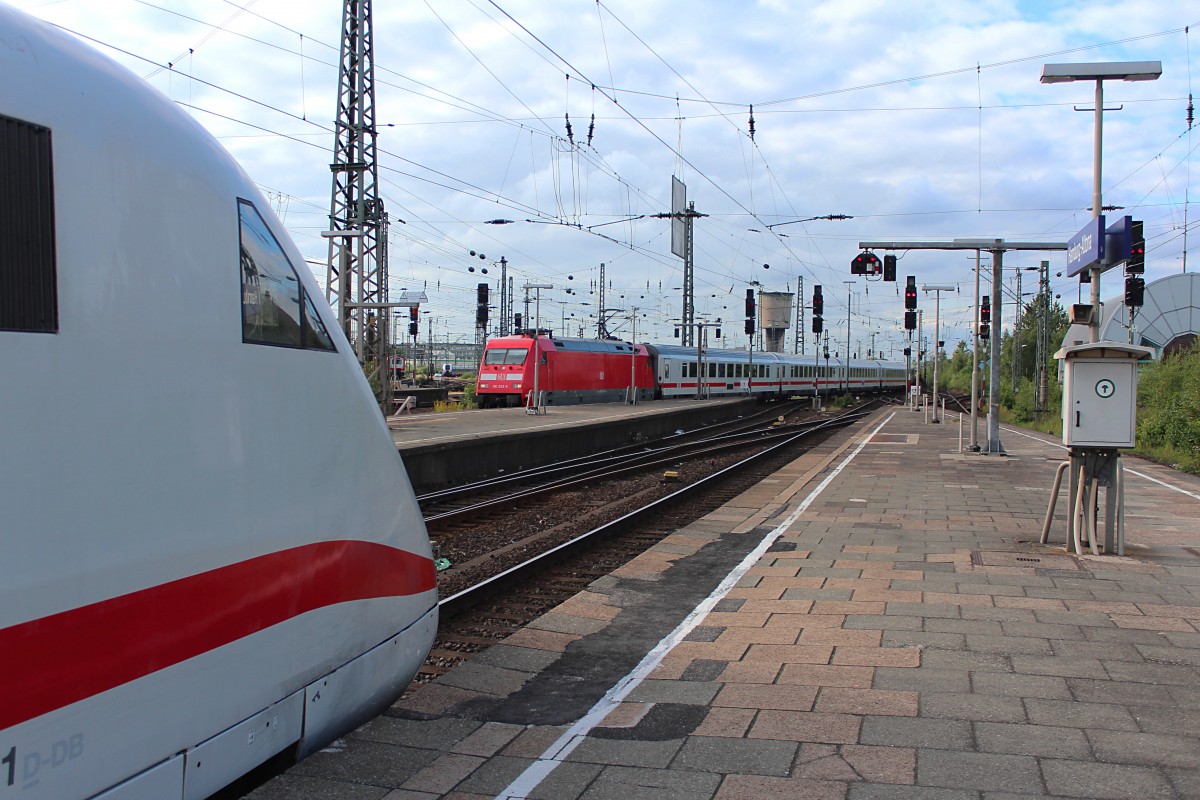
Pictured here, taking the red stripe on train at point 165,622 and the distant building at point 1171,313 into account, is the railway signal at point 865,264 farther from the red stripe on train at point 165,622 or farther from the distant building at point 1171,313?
the distant building at point 1171,313

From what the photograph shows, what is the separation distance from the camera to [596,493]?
14781 mm

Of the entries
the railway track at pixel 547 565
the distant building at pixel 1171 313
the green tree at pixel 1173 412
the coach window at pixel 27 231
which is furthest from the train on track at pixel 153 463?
the distant building at pixel 1171 313

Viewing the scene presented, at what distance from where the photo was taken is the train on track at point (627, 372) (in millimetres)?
31375

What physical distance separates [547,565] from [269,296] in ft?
19.3

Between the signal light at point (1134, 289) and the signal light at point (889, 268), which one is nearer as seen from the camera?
the signal light at point (1134, 289)

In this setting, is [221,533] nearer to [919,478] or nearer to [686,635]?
[686,635]

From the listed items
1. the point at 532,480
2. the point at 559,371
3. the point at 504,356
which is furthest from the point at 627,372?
the point at 532,480

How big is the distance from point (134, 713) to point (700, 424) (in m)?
33.3

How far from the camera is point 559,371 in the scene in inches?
1304

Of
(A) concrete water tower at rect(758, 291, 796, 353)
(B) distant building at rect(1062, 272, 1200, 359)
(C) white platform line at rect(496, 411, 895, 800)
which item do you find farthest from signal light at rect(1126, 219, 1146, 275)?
(A) concrete water tower at rect(758, 291, 796, 353)

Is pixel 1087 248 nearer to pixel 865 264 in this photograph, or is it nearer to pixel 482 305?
pixel 865 264

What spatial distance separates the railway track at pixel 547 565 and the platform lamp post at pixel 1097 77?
16.3 feet

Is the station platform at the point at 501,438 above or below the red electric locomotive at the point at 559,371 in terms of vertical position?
below

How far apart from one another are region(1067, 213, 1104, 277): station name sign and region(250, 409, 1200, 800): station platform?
274cm
